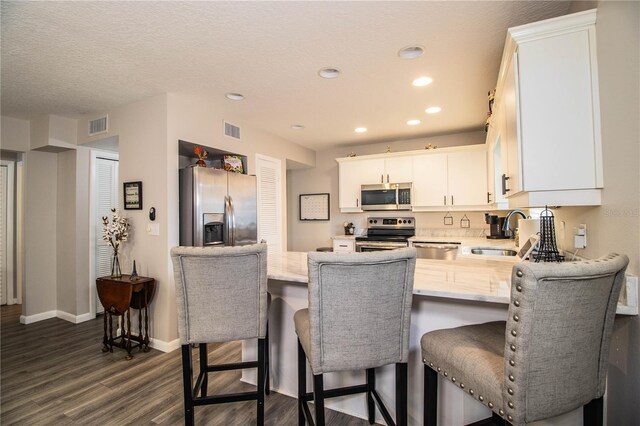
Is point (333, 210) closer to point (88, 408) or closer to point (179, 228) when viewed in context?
point (179, 228)

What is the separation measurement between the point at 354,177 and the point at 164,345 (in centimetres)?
349

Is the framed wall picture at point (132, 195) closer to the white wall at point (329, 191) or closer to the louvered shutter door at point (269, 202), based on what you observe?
the louvered shutter door at point (269, 202)

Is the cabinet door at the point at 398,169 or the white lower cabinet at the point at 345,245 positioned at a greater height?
the cabinet door at the point at 398,169

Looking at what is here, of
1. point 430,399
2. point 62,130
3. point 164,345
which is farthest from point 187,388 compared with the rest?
point 62,130

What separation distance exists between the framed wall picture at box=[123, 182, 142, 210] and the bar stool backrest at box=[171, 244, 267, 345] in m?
1.96

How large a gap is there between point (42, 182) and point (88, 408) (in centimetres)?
324

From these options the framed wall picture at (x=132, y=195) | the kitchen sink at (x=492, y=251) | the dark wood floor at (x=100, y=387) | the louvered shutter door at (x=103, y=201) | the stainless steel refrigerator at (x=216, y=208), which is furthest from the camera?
the louvered shutter door at (x=103, y=201)

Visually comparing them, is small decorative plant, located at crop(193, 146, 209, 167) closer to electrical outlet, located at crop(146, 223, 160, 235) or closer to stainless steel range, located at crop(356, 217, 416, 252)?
electrical outlet, located at crop(146, 223, 160, 235)

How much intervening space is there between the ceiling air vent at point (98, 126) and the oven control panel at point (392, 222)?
3892 millimetres

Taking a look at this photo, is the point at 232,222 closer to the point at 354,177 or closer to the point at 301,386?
the point at 301,386

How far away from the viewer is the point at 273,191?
4547 millimetres

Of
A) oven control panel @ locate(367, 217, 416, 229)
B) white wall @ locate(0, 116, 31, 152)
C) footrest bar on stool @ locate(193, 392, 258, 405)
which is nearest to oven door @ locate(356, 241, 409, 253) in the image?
oven control panel @ locate(367, 217, 416, 229)

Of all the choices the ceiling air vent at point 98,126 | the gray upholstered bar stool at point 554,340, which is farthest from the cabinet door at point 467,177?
the ceiling air vent at point 98,126

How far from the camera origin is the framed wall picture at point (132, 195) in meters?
3.16
